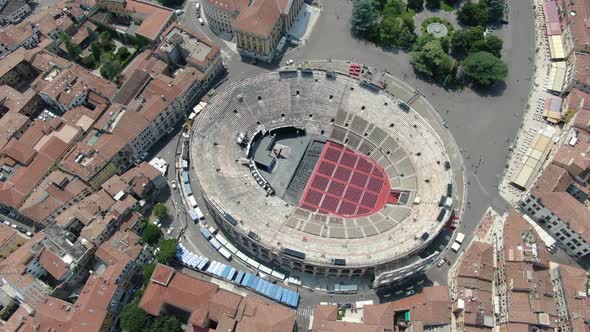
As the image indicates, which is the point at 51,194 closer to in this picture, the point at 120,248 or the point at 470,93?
the point at 120,248

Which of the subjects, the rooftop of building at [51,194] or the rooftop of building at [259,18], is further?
the rooftop of building at [259,18]

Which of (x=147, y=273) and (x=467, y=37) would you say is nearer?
(x=147, y=273)

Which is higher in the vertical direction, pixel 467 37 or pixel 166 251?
pixel 467 37

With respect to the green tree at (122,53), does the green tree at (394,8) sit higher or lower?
higher

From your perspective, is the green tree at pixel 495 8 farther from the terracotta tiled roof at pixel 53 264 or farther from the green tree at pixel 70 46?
the terracotta tiled roof at pixel 53 264

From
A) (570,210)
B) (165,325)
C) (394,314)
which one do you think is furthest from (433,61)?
(165,325)

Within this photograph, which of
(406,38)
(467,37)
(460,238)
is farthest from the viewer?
(406,38)

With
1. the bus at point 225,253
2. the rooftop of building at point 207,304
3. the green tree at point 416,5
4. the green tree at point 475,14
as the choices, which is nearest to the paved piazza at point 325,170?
the bus at point 225,253
